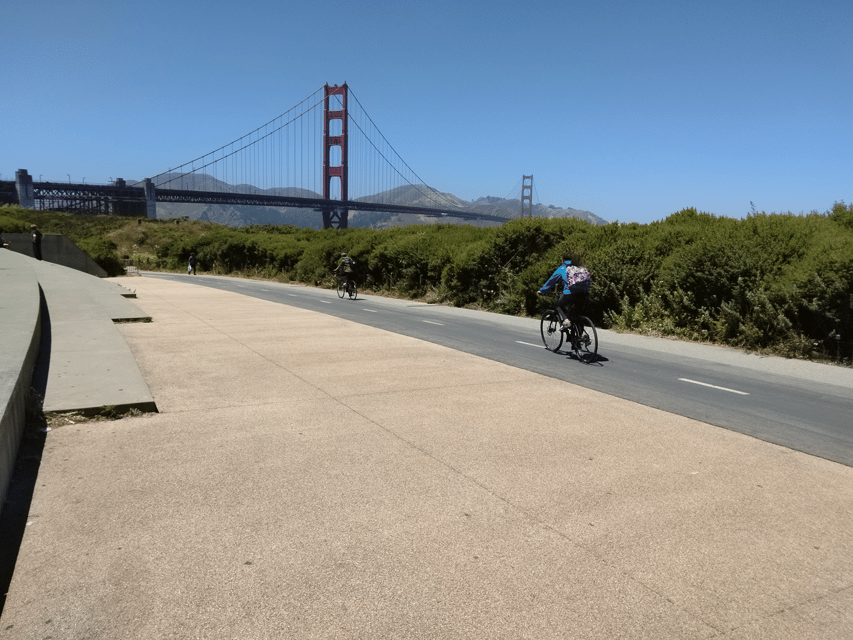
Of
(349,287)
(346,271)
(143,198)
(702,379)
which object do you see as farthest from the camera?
(143,198)

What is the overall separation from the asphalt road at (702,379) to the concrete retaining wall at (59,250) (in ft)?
66.1

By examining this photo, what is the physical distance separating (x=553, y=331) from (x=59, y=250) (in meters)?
25.6

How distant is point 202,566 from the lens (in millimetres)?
3348

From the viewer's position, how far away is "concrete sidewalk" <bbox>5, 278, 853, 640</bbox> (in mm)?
2949

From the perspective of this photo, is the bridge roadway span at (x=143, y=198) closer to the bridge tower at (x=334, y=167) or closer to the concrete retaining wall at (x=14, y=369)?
the bridge tower at (x=334, y=167)

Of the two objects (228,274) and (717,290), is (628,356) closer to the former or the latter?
(717,290)

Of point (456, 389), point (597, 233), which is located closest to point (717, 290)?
point (597, 233)

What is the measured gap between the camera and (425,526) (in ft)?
12.7

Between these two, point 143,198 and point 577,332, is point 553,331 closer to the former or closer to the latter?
point 577,332

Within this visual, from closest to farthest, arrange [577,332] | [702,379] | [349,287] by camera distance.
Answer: [702,379] → [577,332] → [349,287]

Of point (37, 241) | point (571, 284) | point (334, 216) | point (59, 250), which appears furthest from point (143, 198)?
point (571, 284)

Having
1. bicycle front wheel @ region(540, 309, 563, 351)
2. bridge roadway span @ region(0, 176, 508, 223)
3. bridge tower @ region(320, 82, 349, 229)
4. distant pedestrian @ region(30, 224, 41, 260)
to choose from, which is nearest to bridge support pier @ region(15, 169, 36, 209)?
bridge roadway span @ region(0, 176, 508, 223)

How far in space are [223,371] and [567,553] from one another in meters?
5.82

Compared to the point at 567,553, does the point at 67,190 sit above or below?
above
